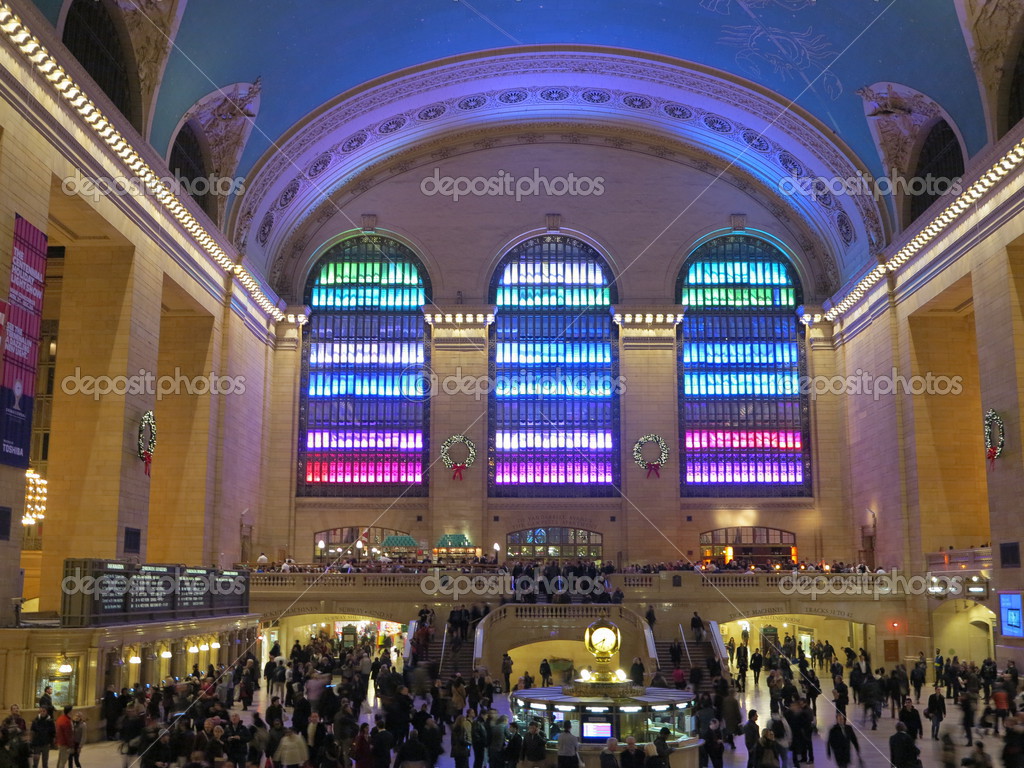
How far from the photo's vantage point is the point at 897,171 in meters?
35.5

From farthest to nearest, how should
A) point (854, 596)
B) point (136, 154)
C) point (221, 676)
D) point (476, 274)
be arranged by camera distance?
point (476, 274), point (854, 596), point (136, 154), point (221, 676)

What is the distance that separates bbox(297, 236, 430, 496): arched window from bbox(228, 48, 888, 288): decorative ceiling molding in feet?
10.3

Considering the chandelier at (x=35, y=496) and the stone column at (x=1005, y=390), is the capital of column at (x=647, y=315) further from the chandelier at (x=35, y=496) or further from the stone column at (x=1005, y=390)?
the chandelier at (x=35, y=496)

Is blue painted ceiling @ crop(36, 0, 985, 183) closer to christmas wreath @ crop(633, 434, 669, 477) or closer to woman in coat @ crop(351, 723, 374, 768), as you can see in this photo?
christmas wreath @ crop(633, 434, 669, 477)

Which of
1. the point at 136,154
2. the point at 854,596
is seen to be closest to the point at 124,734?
the point at 136,154

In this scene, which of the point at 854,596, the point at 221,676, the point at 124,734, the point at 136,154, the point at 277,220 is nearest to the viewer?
the point at 124,734

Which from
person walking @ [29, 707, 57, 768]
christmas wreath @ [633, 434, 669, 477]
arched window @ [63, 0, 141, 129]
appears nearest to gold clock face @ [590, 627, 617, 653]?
person walking @ [29, 707, 57, 768]

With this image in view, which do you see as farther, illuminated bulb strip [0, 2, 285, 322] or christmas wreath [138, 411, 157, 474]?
christmas wreath [138, 411, 157, 474]

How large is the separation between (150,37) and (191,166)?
639cm

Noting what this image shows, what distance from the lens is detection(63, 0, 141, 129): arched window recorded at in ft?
83.1

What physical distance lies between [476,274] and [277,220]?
8534mm

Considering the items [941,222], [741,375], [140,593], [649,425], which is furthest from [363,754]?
[741,375]

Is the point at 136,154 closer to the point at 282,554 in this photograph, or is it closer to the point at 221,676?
the point at 221,676

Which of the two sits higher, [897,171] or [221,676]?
[897,171]
